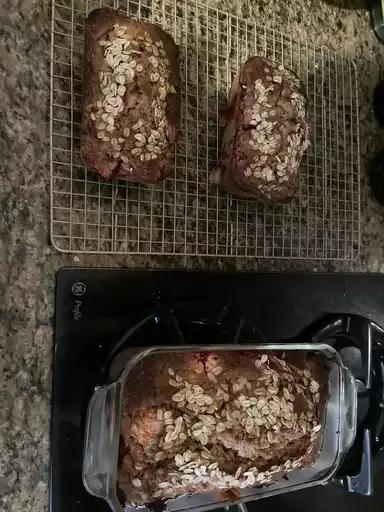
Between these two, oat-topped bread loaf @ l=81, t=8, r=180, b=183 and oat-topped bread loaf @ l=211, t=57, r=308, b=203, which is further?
oat-topped bread loaf @ l=211, t=57, r=308, b=203

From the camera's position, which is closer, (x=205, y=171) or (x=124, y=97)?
(x=124, y=97)

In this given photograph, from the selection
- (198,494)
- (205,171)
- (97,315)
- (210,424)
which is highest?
(205,171)

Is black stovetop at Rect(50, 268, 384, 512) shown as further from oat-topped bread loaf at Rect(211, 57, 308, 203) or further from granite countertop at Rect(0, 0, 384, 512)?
oat-topped bread loaf at Rect(211, 57, 308, 203)

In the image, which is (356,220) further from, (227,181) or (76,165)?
(76,165)

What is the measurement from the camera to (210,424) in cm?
96

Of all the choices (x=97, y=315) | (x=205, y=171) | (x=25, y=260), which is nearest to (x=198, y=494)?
(x=97, y=315)

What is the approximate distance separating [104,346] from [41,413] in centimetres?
15

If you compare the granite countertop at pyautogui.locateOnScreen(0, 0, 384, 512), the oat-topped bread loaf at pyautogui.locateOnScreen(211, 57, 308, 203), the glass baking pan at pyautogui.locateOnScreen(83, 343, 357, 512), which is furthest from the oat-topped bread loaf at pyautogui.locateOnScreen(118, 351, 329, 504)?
the oat-topped bread loaf at pyautogui.locateOnScreen(211, 57, 308, 203)

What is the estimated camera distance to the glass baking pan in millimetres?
931

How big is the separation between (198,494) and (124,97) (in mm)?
647

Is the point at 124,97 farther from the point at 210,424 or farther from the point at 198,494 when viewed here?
the point at 198,494

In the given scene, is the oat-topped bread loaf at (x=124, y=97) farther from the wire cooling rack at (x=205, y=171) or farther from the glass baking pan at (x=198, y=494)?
the glass baking pan at (x=198, y=494)

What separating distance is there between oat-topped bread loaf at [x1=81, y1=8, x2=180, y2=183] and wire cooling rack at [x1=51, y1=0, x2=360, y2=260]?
6 centimetres

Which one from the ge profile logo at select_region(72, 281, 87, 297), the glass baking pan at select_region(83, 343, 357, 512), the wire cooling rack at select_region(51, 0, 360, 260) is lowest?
the glass baking pan at select_region(83, 343, 357, 512)
